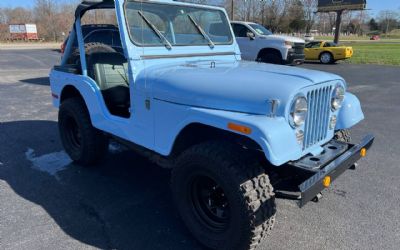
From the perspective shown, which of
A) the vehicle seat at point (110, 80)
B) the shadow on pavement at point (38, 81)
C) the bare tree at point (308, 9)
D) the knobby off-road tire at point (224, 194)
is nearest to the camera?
the knobby off-road tire at point (224, 194)

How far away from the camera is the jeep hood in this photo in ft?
7.63

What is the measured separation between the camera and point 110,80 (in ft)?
12.9

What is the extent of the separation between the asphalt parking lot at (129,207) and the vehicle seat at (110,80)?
0.83 m

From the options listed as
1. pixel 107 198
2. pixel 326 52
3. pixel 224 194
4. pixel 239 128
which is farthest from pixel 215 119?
pixel 326 52

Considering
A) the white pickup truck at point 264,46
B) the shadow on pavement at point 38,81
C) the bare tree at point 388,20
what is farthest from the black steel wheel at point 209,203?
the bare tree at point 388,20

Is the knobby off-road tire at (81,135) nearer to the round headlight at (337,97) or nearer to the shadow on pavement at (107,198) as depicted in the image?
the shadow on pavement at (107,198)

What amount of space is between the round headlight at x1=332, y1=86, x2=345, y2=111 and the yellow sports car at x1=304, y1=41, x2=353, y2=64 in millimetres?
17039

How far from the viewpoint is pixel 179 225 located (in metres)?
2.97

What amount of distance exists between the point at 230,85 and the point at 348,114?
1.26 metres

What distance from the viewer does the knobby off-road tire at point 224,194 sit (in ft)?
7.48

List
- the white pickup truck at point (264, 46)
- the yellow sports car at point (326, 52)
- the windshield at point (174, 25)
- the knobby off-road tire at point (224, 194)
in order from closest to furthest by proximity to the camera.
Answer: the knobby off-road tire at point (224, 194), the windshield at point (174, 25), the white pickup truck at point (264, 46), the yellow sports car at point (326, 52)

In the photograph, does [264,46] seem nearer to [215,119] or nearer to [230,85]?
[230,85]

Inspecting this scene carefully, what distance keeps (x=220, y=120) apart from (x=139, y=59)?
1.23 metres

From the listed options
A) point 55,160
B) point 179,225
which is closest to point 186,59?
point 179,225
